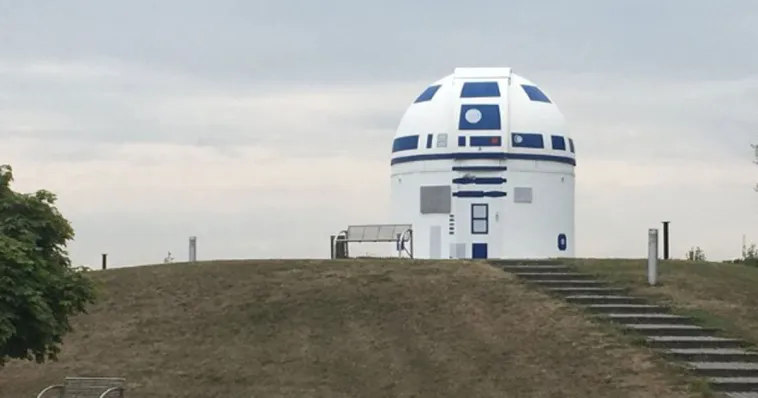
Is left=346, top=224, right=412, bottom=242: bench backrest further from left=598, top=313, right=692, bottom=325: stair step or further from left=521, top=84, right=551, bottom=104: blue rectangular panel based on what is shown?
left=598, top=313, right=692, bottom=325: stair step

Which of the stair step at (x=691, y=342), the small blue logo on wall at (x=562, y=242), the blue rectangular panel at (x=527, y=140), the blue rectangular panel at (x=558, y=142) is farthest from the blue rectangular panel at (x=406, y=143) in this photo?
the stair step at (x=691, y=342)

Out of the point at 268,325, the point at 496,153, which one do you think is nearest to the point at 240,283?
the point at 268,325

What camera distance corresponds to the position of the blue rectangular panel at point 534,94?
1426 inches

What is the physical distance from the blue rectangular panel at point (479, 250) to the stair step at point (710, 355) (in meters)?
15.6

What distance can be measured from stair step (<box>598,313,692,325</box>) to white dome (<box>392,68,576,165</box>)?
12.9 metres

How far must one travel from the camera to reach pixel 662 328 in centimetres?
2167

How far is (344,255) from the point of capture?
112ft

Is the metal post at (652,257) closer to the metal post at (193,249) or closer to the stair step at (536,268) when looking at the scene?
the stair step at (536,268)

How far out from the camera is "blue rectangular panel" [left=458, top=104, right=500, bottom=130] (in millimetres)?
34969

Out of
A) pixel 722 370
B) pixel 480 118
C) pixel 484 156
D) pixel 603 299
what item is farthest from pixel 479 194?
pixel 722 370

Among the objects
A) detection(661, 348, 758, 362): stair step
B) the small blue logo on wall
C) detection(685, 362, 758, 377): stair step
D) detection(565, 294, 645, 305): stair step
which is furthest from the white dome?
detection(685, 362, 758, 377): stair step

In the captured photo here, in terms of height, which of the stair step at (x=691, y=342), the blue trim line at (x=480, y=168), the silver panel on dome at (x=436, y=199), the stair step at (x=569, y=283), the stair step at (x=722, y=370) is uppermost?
the blue trim line at (x=480, y=168)

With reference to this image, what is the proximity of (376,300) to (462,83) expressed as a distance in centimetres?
1334

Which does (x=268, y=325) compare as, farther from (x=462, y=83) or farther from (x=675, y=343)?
(x=462, y=83)
